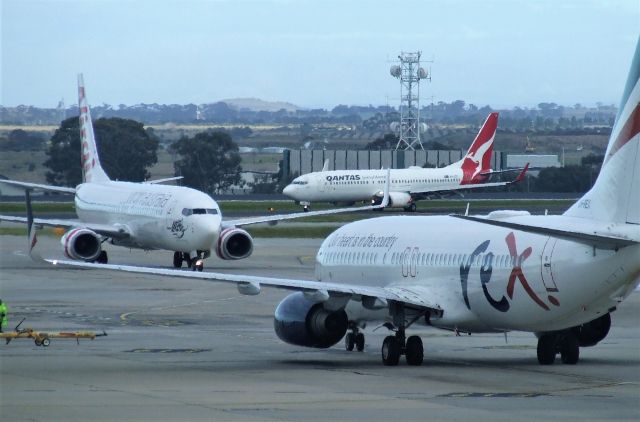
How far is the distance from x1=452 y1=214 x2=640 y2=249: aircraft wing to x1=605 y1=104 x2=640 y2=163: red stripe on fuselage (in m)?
1.36

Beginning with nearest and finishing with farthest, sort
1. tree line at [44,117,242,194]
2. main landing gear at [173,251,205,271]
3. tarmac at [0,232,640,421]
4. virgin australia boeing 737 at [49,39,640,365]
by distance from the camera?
tarmac at [0,232,640,421], virgin australia boeing 737 at [49,39,640,365], main landing gear at [173,251,205,271], tree line at [44,117,242,194]

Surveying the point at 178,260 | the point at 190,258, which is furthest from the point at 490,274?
the point at 178,260

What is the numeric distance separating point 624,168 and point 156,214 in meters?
33.4

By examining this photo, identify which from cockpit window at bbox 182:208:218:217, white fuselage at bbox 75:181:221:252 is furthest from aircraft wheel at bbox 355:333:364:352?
cockpit window at bbox 182:208:218:217

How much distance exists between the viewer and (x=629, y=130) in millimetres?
24266

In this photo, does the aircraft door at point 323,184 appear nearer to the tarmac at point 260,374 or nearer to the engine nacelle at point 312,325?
the tarmac at point 260,374

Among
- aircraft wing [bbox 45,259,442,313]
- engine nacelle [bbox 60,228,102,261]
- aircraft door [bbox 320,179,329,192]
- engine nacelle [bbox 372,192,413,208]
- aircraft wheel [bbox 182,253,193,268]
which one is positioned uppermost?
aircraft wing [bbox 45,259,442,313]

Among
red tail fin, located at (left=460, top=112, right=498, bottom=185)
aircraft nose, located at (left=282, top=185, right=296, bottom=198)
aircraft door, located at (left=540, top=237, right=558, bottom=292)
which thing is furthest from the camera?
aircraft nose, located at (left=282, top=185, right=296, bottom=198)

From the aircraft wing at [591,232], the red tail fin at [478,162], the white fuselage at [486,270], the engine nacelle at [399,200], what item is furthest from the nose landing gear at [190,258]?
the red tail fin at [478,162]

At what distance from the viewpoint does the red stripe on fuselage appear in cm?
2411

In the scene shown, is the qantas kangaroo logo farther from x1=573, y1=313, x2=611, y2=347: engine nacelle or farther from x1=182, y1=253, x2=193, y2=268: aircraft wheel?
x1=182, y1=253, x2=193, y2=268: aircraft wheel

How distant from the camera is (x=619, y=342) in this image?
106 feet

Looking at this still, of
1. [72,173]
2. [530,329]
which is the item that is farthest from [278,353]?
[72,173]

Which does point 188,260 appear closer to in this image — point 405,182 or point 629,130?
point 629,130
